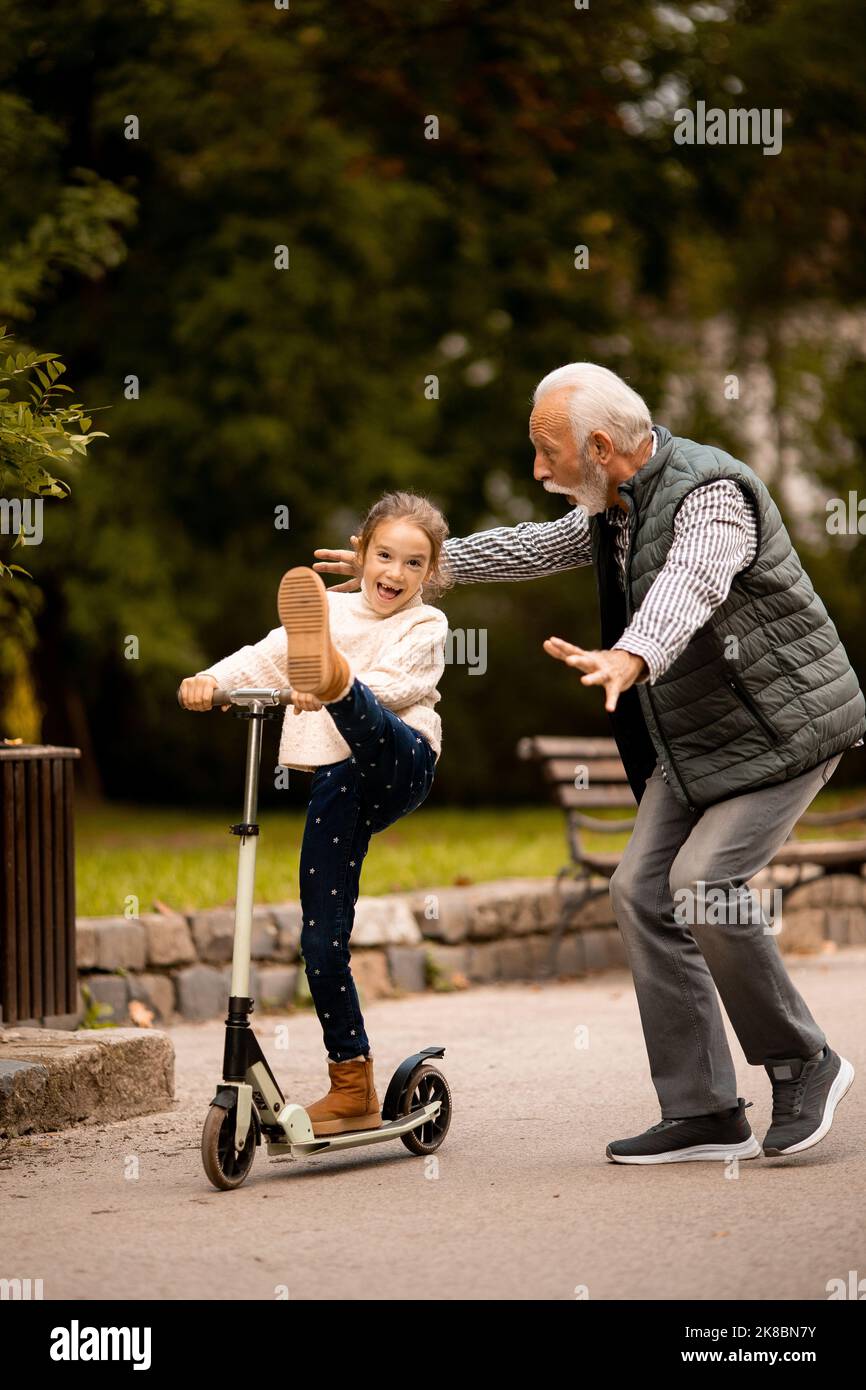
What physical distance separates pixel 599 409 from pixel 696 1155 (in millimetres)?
1829

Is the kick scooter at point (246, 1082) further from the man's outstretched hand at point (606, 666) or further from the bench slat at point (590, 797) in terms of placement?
the bench slat at point (590, 797)

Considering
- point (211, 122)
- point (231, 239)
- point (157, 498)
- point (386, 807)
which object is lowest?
point (386, 807)

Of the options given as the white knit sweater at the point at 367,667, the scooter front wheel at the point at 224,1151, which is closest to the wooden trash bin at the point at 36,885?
the white knit sweater at the point at 367,667

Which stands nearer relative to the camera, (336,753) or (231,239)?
(336,753)

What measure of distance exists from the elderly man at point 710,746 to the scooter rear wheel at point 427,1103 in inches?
20.6

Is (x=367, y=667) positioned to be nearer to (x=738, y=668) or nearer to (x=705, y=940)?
(x=738, y=668)

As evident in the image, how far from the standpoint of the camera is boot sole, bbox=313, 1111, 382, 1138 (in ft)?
14.4

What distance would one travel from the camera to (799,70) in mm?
14750

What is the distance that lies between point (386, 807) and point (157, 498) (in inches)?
413

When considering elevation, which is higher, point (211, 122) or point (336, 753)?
point (211, 122)

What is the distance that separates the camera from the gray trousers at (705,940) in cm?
426

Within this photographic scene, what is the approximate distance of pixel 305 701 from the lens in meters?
3.95
